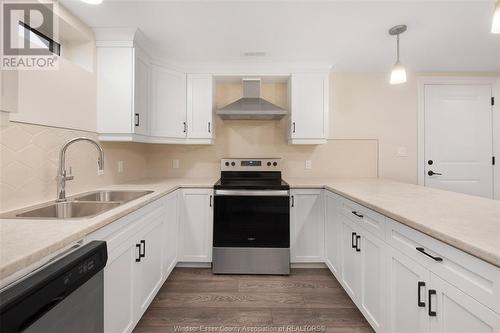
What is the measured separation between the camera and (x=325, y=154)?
3113 mm

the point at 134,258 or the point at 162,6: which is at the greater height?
the point at 162,6

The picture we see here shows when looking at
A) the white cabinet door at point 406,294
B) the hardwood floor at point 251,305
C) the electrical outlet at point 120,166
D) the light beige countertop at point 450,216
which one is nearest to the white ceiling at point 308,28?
the electrical outlet at point 120,166

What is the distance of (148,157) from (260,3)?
2.25 m

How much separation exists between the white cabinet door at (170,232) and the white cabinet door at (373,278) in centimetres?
161

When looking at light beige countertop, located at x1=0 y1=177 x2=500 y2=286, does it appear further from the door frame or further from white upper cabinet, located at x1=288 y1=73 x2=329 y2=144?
the door frame

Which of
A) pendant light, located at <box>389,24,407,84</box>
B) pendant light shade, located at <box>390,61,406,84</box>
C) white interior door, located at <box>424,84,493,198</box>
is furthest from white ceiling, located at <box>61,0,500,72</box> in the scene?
white interior door, located at <box>424,84,493,198</box>

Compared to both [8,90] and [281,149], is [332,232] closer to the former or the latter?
[281,149]

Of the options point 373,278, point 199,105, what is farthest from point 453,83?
point 199,105

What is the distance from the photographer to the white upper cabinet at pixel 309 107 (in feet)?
9.05

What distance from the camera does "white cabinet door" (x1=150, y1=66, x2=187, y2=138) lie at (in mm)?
2604

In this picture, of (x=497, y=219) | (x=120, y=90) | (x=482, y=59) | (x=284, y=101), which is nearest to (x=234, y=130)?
(x=284, y=101)

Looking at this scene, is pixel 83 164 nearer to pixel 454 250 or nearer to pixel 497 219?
pixel 454 250

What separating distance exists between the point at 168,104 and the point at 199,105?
346 millimetres

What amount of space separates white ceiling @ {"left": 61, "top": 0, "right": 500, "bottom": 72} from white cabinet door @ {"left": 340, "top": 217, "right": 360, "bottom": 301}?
1.63 meters
